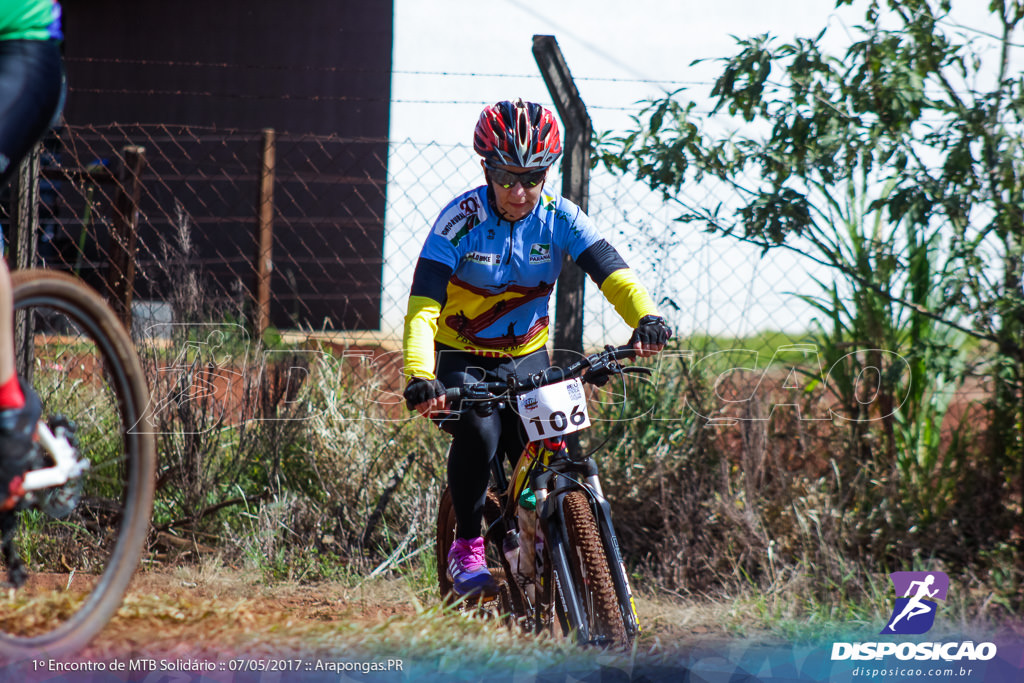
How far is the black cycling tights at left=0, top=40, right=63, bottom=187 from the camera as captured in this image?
183 cm

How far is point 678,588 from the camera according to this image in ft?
→ 13.6

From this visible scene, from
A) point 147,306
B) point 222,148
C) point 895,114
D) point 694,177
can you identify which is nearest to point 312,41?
point 222,148

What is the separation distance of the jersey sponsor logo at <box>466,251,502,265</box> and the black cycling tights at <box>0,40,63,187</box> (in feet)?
4.39

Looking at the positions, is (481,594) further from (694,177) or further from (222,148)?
(222,148)

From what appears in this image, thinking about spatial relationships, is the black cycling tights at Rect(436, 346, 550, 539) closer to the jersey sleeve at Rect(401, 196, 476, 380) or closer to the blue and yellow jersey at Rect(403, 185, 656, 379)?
the blue and yellow jersey at Rect(403, 185, 656, 379)

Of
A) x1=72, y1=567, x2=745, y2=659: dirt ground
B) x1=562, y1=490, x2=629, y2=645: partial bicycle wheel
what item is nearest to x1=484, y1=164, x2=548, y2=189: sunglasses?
x1=562, y1=490, x2=629, y2=645: partial bicycle wheel

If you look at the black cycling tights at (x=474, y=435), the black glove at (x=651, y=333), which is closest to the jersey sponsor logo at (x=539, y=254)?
the black cycling tights at (x=474, y=435)

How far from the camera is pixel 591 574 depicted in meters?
2.54

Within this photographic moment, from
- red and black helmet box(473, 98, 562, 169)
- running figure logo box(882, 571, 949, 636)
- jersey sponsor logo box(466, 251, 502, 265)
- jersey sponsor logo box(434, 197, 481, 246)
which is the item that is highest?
red and black helmet box(473, 98, 562, 169)

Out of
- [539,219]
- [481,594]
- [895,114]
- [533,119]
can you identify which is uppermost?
[895,114]

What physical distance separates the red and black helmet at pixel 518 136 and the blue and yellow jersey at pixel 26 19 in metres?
1.28

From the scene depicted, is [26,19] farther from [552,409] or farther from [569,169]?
[569,169]

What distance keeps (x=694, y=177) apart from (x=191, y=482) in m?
2.85

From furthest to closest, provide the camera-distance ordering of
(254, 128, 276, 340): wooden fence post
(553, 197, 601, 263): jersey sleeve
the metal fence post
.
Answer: (254, 128, 276, 340): wooden fence post
the metal fence post
(553, 197, 601, 263): jersey sleeve
